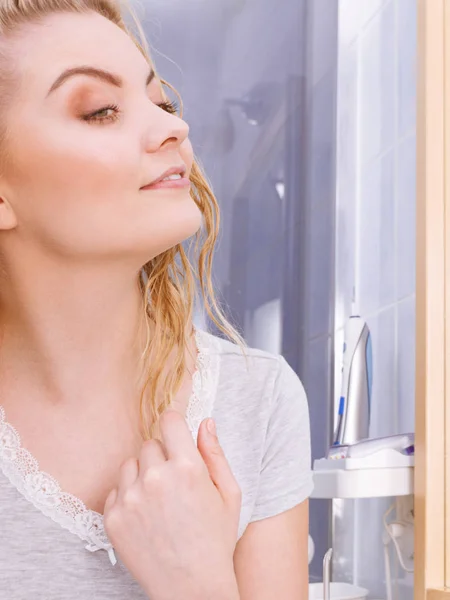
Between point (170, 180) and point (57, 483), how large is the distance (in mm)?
312

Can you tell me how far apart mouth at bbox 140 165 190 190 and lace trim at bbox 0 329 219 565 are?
212 millimetres

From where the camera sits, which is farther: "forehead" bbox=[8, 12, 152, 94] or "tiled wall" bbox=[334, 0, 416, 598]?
"tiled wall" bbox=[334, 0, 416, 598]

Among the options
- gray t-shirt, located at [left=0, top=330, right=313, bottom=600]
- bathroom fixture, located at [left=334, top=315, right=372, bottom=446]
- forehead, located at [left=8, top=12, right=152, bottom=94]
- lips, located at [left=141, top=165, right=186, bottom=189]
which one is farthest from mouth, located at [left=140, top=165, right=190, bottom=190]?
bathroom fixture, located at [left=334, top=315, right=372, bottom=446]

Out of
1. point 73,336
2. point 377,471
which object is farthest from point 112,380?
point 377,471

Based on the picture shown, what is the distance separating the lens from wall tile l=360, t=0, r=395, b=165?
1.51 meters

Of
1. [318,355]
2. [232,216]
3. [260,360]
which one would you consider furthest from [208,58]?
[260,360]

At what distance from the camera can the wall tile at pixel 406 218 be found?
4.45 ft

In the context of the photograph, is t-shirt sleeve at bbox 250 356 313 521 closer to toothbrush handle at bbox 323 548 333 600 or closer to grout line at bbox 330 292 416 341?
toothbrush handle at bbox 323 548 333 600

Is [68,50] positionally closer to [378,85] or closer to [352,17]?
[378,85]

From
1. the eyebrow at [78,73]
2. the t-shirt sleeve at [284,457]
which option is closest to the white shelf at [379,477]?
the t-shirt sleeve at [284,457]

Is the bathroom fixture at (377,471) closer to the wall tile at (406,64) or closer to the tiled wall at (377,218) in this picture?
the tiled wall at (377,218)

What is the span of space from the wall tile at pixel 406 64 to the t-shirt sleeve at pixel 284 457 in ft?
2.39

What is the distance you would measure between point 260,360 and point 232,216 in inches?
33.2

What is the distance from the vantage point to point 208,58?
1.69 meters
